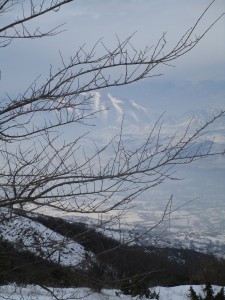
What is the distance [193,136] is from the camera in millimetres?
3168

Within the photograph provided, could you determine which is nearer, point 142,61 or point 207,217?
point 142,61

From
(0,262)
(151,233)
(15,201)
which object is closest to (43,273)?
(0,262)

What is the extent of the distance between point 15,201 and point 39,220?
1.69ft

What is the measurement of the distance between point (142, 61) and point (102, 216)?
1.26 metres

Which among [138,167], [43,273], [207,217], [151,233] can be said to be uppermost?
[207,217]

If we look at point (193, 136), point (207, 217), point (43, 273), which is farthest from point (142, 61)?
point (207, 217)

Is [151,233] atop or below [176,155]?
below

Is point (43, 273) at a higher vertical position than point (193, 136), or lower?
lower

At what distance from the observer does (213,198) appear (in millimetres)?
195500

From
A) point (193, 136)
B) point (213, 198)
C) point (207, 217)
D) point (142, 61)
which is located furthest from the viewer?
point (213, 198)

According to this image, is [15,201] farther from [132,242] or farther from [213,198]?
[213,198]

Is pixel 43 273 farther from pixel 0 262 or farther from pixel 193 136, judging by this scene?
pixel 193 136

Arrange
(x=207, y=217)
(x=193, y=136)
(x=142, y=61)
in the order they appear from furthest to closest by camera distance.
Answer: (x=207, y=217) < (x=142, y=61) < (x=193, y=136)

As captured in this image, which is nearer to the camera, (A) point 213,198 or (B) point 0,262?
(B) point 0,262
